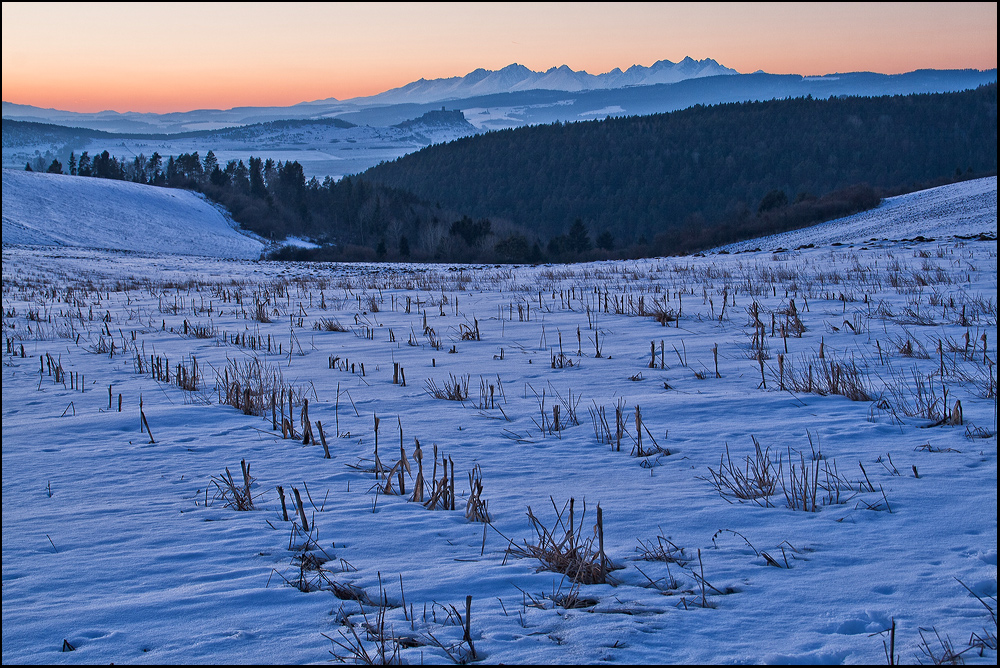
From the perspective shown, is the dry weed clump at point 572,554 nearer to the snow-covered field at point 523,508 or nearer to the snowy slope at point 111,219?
Result: the snow-covered field at point 523,508

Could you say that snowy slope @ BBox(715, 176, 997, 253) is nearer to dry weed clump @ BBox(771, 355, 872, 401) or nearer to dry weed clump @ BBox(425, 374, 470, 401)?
dry weed clump @ BBox(771, 355, 872, 401)

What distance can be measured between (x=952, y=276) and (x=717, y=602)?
11452 millimetres

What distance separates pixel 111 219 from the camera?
225 ft

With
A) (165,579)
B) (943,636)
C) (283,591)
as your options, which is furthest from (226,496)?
(943,636)

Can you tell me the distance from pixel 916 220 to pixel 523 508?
123ft

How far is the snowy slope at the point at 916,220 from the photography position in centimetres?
2741

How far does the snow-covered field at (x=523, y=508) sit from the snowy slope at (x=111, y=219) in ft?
200

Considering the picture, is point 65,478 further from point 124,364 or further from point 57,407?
point 124,364

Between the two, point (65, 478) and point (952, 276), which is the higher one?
point (952, 276)

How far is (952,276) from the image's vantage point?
10.8 meters

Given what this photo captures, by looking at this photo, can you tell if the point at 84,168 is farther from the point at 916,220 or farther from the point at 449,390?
the point at 449,390

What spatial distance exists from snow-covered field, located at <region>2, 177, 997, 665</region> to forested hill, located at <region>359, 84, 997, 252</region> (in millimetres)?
117912

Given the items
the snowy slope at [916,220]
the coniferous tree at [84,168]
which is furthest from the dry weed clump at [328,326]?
the coniferous tree at [84,168]

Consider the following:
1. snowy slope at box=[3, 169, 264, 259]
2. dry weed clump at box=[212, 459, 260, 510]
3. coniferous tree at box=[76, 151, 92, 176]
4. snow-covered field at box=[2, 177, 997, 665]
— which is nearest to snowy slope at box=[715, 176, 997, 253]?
snow-covered field at box=[2, 177, 997, 665]
